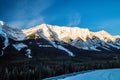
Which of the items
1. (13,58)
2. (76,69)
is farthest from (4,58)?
(76,69)

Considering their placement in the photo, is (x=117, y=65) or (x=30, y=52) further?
(x=30, y=52)

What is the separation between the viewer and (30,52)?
185125 millimetres

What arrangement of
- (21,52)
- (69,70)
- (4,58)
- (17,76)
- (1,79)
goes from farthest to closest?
(21,52), (4,58), (69,70), (17,76), (1,79)

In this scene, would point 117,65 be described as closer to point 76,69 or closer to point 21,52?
point 76,69

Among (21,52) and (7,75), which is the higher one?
(21,52)

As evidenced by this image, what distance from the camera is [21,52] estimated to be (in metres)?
178

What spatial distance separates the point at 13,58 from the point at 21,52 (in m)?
25.3

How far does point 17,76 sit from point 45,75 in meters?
8.28

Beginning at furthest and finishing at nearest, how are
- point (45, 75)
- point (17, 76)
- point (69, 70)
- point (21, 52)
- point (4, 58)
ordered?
point (21, 52) → point (4, 58) → point (69, 70) → point (45, 75) → point (17, 76)

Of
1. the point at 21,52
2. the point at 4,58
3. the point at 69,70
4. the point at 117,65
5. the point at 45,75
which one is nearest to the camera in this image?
the point at 45,75

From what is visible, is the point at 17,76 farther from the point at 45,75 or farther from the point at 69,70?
the point at 69,70

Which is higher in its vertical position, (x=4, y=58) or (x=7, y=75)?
(x=4, y=58)

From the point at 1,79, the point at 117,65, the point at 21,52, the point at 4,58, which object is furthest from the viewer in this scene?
the point at 21,52

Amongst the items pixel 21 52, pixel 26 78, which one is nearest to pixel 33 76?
pixel 26 78
